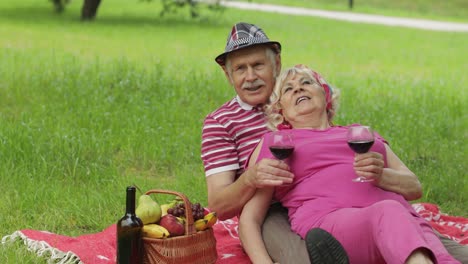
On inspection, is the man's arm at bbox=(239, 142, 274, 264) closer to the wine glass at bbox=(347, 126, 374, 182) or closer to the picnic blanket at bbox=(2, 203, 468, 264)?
the picnic blanket at bbox=(2, 203, 468, 264)

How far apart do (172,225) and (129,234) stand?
0.26 meters

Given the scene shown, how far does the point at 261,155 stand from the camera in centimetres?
467

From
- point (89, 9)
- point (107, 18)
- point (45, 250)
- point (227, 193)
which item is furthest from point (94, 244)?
point (107, 18)

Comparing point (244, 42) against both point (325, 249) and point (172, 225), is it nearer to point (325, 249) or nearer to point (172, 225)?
point (172, 225)

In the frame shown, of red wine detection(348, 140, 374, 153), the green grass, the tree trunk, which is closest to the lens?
red wine detection(348, 140, 374, 153)

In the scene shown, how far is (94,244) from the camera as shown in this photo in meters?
5.33

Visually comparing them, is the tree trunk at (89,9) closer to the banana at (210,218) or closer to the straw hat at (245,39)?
the straw hat at (245,39)

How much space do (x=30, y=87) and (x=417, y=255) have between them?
713 centimetres

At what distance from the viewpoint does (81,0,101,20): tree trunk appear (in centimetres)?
2219

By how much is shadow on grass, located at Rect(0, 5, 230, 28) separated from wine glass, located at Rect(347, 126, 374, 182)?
17.5m

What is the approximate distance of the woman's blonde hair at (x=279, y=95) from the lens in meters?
4.84

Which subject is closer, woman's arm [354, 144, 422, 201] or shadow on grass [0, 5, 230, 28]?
woman's arm [354, 144, 422, 201]

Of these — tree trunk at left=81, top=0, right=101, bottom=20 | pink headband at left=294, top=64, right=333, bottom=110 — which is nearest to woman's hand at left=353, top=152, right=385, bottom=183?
pink headband at left=294, top=64, right=333, bottom=110

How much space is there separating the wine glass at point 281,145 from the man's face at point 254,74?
0.70m
